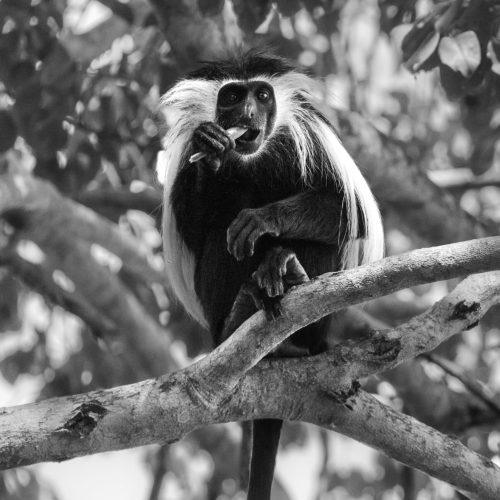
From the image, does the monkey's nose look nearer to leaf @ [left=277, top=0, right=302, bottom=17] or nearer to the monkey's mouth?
the monkey's mouth

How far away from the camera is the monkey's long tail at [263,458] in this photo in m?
2.70

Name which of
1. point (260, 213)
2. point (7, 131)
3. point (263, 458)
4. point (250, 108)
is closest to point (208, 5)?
point (250, 108)

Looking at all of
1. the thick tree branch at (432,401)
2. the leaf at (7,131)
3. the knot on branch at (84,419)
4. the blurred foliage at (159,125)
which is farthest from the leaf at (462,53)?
the leaf at (7,131)

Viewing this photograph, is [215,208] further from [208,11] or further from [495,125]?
[495,125]

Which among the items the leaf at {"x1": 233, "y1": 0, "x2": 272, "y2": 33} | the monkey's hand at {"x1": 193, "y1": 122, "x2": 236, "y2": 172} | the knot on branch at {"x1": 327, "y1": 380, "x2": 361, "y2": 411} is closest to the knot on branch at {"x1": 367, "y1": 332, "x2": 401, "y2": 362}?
the knot on branch at {"x1": 327, "y1": 380, "x2": 361, "y2": 411}

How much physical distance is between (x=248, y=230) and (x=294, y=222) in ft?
0.71

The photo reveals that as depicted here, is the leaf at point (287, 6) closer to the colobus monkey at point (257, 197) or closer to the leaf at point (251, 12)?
the leaf at point (251, 12)

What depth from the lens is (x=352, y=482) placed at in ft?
16.0

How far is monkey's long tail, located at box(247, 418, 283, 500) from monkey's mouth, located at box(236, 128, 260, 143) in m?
1.02

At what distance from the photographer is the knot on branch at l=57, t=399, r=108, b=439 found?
2023 millimetres

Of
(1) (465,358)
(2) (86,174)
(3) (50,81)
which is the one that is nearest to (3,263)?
(2) (86,174)

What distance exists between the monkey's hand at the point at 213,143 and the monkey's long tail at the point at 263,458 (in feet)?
2.83

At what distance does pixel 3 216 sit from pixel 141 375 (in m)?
1.07

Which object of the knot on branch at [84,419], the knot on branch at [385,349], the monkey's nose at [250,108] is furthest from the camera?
the monkey's nose at [250,108]
